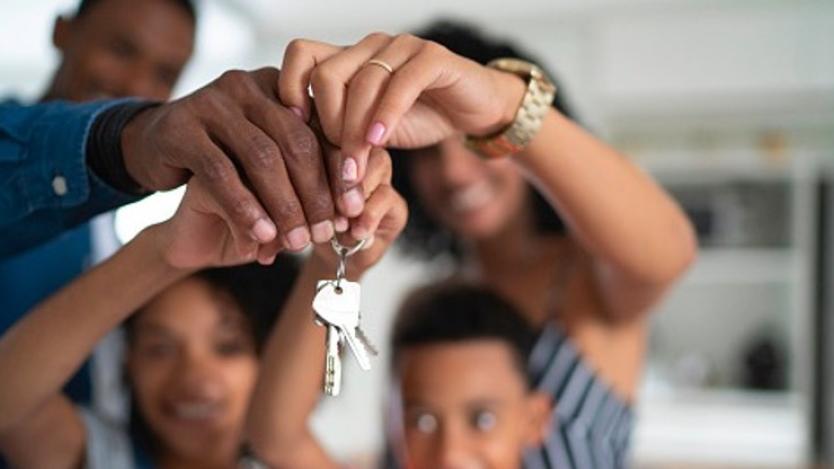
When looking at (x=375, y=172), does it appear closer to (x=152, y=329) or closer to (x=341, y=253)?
(x=341, y=253)

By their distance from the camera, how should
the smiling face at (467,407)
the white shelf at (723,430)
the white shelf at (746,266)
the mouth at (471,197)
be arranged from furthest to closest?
the white shelf at (746,266), the white shelf at (723,430), the mouth at (471,197), the smiling face at (467,407)

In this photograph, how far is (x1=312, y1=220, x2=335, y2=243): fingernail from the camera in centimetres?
29

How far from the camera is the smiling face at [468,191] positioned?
2.56 ft

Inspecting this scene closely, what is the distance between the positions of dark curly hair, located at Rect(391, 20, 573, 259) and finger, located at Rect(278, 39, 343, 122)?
0.52 feet

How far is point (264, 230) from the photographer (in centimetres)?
29

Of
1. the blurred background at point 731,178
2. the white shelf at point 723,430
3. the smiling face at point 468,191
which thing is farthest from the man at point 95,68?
the white shelf at point 723,430

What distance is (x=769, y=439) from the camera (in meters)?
2.48

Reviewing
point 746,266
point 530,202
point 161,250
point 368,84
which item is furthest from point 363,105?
point 746,266

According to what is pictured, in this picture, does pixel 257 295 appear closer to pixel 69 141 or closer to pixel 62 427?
pixel 62 427

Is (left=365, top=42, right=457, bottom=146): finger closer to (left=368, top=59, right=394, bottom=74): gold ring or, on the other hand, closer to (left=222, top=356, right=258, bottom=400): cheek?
(left=368, top=59, right=394, bottom=74): gold ring

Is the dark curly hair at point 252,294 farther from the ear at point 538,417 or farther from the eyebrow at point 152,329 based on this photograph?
the ear at point 538,417

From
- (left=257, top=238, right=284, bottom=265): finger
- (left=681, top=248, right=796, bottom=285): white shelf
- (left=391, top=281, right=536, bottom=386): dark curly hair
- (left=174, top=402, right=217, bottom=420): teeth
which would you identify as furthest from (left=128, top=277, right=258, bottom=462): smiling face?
(left=681, top=248, right=796, bottom=285): white shelf

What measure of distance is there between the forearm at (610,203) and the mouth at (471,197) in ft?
0.66

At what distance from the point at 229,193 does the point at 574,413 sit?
20.7 inches
